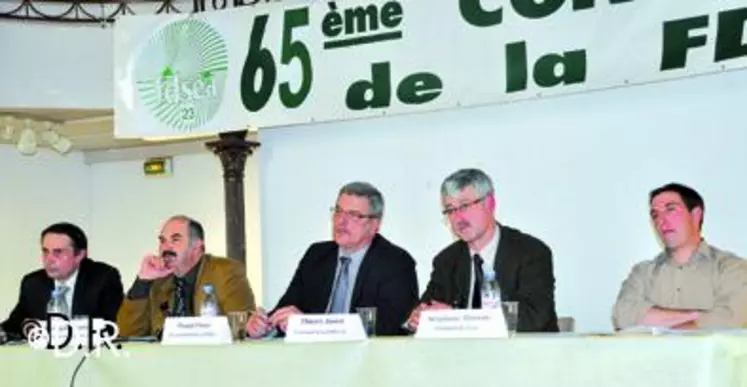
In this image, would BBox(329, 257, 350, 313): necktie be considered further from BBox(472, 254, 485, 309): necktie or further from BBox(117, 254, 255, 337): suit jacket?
BBox(472, 254, 485, 309): necktie

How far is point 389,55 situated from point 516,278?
1.25m

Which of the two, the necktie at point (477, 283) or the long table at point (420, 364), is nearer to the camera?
the long table at point (420, 364)

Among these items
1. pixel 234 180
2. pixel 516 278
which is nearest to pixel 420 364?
pixel 516 278

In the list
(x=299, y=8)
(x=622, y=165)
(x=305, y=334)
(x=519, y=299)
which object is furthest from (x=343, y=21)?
(x=305, y=334)

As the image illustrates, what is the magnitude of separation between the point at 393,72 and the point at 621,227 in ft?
3.41

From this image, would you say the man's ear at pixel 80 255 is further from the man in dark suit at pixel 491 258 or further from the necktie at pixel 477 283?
the necktie at pixel 477 283

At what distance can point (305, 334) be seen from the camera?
7.98 feet

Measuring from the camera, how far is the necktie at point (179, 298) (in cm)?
346

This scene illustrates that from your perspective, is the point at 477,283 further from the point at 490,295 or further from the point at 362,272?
Result: the point at 490,295

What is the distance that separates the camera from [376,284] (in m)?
3.38

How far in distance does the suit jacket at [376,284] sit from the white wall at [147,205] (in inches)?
163

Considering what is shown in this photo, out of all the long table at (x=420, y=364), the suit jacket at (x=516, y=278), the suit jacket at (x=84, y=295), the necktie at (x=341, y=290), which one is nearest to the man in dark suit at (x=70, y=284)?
the suit jacket at (x=84, y=295)

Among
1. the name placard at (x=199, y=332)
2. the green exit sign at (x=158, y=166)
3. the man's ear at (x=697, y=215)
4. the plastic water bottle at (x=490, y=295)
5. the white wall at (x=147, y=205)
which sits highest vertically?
the green exit sign at (x=158, y=166)

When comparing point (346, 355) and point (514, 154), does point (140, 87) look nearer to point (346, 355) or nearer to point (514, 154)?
point (514, 154)
